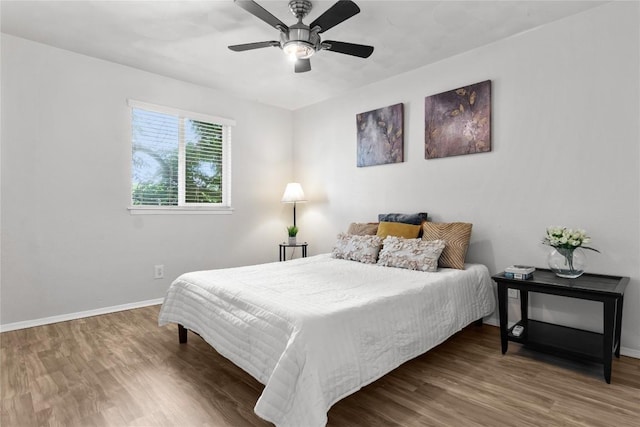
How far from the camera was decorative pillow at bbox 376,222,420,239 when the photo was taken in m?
3.24

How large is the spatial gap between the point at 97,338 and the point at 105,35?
2.51 metres

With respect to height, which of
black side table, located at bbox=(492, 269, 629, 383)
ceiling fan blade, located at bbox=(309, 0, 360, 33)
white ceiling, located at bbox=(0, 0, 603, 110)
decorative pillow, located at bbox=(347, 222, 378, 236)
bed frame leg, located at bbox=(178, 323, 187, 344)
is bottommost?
bed frame leg, located at bbox=(178, 323, 187, 344)

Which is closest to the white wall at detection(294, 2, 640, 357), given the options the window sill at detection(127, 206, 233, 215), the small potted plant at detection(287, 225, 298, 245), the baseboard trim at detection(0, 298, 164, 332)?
the small potted plant at detection(287, 225, 298, 245)

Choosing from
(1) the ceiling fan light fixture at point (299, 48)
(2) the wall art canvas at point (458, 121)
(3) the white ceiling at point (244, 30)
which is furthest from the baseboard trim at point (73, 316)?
(2) the wall art canvas at point (458, 121)

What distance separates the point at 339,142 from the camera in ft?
14.3

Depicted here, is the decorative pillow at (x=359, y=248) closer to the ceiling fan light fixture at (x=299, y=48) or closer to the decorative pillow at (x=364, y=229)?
the decorative pillow at (x=364, y=229)

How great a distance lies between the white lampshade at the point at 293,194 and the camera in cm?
447

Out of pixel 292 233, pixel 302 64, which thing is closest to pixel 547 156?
pixel 302 64

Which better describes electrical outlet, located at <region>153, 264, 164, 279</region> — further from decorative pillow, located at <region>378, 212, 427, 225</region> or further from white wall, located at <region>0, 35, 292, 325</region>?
decorative pillow, located at <region>378, 212, 427, 225</region>

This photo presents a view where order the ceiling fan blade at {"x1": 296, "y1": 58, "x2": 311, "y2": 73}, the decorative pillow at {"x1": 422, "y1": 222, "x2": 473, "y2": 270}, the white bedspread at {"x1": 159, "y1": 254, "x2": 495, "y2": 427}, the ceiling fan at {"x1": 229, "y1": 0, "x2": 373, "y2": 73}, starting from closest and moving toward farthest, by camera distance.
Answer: the white bedspread at {"x1": 159, "y1": 254, "x2": 495, "y2": 427}, the ceiling fan at {"x1": 229, "y1": 0, "x2": 373, "y2": 73}, the ceiling fan blade at {"x1": 296, "y1": 58, "x2": 311, "y2": 73}, the decorative pillow at {"x1": 422, "y1": 222, "x2": 473, "y2": 270}

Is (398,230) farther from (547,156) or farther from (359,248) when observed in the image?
(547,156)

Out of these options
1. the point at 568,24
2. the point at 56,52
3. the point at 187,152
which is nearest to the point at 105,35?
the point at 56,52

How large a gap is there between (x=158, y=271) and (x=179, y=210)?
71cm

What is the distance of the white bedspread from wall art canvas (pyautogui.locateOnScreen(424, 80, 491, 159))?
45.5 inches
